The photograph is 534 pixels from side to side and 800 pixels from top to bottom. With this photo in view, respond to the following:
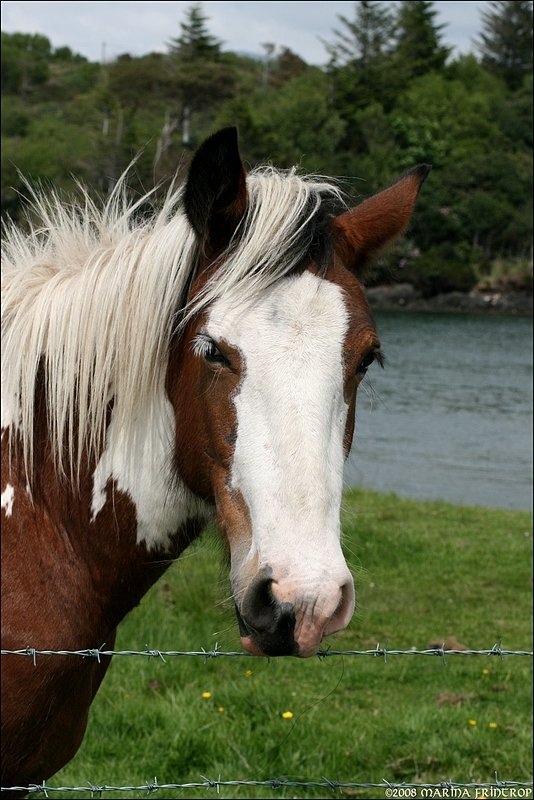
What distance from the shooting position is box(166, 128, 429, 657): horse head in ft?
6.57

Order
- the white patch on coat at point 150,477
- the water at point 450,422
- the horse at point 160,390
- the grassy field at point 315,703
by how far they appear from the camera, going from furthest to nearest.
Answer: the water at point 450,422, the grassy field at point 315,703, the white patch on coat at point 150,477, the horse at point 160,390

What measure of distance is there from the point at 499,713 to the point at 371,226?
3560 millimetres

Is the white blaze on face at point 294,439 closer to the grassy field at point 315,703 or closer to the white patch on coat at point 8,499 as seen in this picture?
the grassy field at point 315,703

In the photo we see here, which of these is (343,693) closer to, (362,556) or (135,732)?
(135,732)

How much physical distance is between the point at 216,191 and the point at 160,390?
58 cm

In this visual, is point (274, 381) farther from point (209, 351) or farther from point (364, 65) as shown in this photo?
point (364, 65)

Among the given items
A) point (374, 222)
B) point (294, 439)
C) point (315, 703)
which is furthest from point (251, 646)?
point (315, 703)

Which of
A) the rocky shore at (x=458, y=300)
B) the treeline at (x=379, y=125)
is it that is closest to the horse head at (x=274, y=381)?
the treeline at (x=379, y=125)

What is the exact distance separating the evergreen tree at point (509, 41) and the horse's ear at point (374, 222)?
342 feet

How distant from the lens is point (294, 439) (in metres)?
2.09

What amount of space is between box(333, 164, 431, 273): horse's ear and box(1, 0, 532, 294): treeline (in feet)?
137

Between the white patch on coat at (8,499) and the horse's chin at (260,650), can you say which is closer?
the horse's chin at (260,650)

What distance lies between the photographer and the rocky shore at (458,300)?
177 ft

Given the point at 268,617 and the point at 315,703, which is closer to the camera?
the point at 268,617
